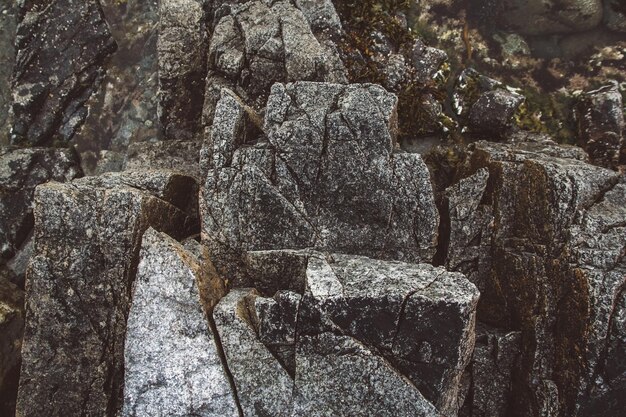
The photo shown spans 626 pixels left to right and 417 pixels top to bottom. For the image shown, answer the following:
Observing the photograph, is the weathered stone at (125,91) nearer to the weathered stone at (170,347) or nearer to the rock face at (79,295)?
the rock face at (79,295)

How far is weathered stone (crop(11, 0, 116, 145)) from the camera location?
18.1 meters

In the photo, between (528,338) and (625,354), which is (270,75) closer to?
(528,338)

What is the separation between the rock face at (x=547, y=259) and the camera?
37.5 feet

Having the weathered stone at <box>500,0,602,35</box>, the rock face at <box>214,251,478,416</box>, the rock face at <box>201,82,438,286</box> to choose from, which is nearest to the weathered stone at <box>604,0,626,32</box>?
the weathered stone at <box>500,0,602,35</box>

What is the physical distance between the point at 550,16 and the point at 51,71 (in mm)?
18094

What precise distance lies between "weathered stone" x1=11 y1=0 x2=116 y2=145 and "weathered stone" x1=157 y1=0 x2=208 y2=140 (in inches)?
139

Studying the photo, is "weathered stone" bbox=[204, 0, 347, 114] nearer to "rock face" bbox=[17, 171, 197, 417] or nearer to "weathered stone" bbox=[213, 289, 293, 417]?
"rock face" bbox=[17, 171, 197, 417]

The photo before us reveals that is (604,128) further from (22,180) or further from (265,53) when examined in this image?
(22,180)

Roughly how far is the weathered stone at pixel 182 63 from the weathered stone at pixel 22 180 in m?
4.13

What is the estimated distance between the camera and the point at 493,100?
16.1 metres

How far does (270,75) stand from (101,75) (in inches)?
297

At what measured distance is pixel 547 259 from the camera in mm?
12445

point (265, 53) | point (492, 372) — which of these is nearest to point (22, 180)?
point (265, 53)

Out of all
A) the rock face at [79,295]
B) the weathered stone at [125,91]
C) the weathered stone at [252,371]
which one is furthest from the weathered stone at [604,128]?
the weathered stone at [125,91]
